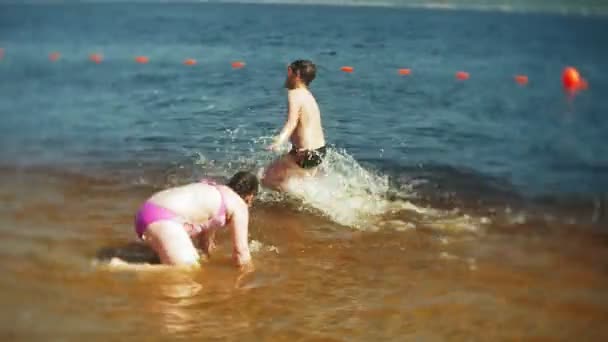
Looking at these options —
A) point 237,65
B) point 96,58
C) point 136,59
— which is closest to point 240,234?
point 237,65

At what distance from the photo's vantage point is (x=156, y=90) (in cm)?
1844

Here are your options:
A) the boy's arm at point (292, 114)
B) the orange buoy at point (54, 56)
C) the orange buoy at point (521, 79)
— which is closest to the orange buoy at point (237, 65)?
the orange buoy at point (54, 56)

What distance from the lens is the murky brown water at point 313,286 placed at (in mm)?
4988

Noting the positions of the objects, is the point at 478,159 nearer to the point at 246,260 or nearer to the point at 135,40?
the point at 246,260

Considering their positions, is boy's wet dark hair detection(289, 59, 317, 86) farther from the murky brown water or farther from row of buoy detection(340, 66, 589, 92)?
row of buoy detection(340, 66, 589, 92)

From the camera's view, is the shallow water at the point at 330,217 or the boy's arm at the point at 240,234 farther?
the boy's arm at the point at 240,234

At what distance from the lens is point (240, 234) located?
604cm

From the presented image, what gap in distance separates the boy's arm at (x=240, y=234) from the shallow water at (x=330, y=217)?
17cm

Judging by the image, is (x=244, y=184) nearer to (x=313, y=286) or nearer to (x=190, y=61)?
(x=313, y=286)

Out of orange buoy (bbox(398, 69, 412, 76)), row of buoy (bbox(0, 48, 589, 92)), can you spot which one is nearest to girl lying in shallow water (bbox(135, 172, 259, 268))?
row of buoy (bbox(0, 48, 589, 92))

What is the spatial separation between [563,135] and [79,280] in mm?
10634

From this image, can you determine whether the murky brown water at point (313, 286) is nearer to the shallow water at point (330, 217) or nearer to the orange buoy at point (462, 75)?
the shallow water at point (330, 217)

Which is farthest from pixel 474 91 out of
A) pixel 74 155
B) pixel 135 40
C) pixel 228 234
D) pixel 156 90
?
pixel 135 40

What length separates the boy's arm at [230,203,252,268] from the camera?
236 inches
